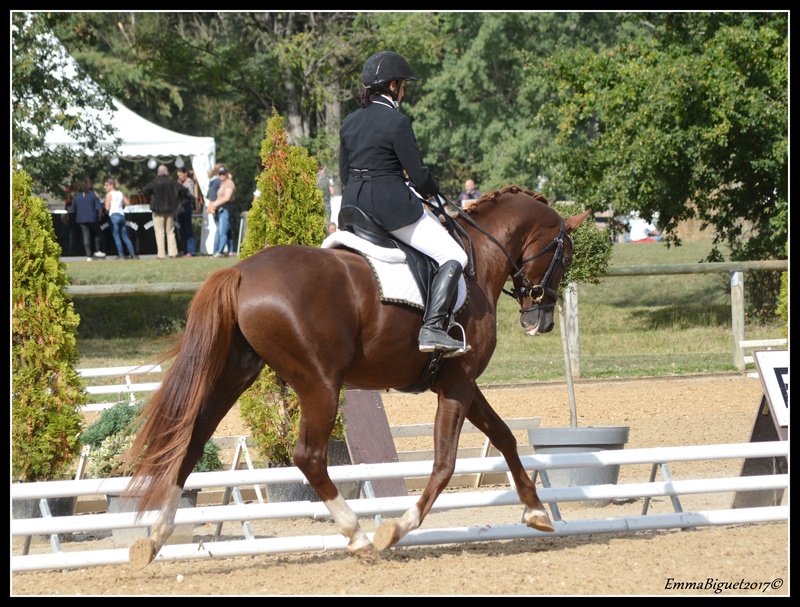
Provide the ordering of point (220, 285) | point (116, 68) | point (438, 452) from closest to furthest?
1. point (220, 285)
2. point (438, 452)
3. point (116, 68)

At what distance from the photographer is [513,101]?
40.3 m

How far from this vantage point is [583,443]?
753 centimetres

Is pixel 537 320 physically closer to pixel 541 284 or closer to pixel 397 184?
pixel 541 284

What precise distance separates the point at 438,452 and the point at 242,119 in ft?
118

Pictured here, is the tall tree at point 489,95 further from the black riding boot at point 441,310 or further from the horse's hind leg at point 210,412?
the horse's hind leg at point 210,412

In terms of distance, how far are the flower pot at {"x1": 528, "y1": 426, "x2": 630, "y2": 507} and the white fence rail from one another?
1.18m

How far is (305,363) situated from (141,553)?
1.29m

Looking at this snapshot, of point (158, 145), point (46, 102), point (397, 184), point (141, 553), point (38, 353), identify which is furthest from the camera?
point (158, 145)

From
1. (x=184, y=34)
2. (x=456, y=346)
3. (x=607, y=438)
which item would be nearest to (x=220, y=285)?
(x=456, y=346)

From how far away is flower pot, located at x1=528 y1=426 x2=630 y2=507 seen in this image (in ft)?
24.6

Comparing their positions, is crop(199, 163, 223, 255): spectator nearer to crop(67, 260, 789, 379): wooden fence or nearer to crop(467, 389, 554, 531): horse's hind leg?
crop(67, 260, 789, 379): wooden fence

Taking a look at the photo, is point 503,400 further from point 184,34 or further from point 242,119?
point 242,119

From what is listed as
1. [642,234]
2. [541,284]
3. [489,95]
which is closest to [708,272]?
[541,284]

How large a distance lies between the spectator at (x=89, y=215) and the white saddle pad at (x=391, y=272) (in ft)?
56.1
